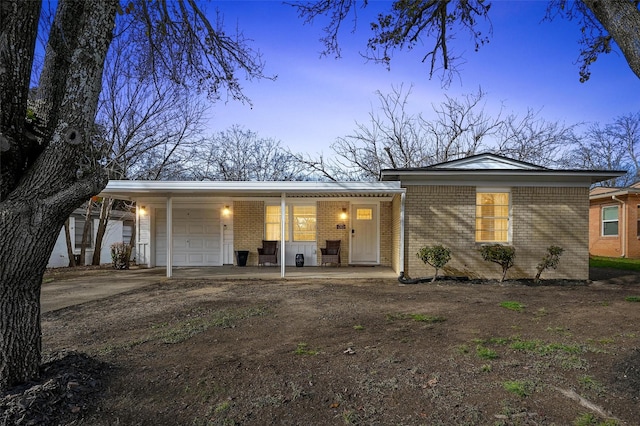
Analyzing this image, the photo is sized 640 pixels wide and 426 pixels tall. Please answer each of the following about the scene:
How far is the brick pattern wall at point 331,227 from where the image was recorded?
12883 mm

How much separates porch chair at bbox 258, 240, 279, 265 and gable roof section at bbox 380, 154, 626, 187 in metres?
4.82

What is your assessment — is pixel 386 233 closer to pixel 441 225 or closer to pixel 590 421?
pixel 441 225

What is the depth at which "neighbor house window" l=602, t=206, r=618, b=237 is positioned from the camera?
1734cm

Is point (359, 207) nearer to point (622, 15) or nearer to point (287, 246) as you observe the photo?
point (287, 246)

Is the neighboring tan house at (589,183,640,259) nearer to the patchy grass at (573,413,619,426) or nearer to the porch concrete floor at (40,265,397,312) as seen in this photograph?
the porch concrete floor at (40,265,397,312)

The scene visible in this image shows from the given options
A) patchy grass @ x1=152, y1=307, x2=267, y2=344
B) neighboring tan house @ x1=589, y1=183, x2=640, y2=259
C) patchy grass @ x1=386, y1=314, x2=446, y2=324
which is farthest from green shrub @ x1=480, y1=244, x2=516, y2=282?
neighboring tan house @ x1=589, y1=183, x2=640, y2=259

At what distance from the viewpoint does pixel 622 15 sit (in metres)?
3.54

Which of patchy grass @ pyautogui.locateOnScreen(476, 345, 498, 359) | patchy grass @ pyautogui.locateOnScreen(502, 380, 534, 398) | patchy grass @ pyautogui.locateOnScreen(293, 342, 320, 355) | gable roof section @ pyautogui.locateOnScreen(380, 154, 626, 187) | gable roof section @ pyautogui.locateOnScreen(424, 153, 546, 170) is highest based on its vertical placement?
gable roof section @ pyautogui.locateOnScreen(424, 153, 546, 170)

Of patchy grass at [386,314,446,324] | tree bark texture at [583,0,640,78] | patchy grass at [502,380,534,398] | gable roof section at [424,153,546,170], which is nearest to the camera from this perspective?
patchy grass at [502,380,534,398]

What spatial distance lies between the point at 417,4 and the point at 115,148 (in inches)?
525

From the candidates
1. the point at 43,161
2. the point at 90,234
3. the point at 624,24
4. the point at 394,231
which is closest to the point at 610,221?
the point at 394,231

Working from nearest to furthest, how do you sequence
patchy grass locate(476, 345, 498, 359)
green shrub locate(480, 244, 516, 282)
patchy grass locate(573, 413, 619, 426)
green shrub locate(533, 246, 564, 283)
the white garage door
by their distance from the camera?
1. patchy grass locate(573, 413, 619, 426)
2. patchy grass locate(476, 345, 498, 359)
3. green shrub locate(480, 244, 516, 282)
4. green shrub locate(533, 246, 564, 283)
5. the white garage door

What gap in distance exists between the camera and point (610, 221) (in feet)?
57.8

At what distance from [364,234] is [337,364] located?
930 centimetres
